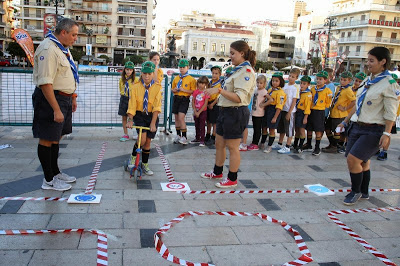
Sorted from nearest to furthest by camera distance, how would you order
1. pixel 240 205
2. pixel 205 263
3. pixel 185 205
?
pixel 205 263, pixel 185 205, pixel 240 205

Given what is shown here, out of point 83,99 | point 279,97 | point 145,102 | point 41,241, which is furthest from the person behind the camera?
point 83,99

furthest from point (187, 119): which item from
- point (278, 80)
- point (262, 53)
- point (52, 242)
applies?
point (262, 53)

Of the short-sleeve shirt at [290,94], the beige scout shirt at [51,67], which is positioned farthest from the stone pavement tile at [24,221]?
the short-sleeve shirt at [290,94]

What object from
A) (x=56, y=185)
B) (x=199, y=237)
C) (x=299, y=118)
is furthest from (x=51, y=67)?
(x=299, y=118)

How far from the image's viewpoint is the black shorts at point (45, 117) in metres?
4.20

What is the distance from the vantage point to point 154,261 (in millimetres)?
3037

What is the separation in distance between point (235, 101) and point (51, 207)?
101 inches

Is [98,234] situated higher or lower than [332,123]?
lower

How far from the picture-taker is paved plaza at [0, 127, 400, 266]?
3176 mm

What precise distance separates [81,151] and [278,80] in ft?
13.7

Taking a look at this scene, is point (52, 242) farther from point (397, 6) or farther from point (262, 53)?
point (262, 53)

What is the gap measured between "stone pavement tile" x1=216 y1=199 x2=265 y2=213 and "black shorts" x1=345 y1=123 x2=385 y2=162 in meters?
1.39

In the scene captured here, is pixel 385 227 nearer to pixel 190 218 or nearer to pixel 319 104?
pixel 190 218

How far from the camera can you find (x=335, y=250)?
3.41m
